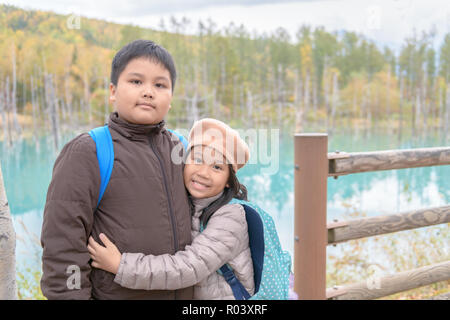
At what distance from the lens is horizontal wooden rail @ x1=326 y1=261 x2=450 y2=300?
240 cm

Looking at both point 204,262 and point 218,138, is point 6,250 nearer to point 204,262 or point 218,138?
point 204,262

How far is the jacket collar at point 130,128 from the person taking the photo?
1.38 m

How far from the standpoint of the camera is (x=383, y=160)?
237 centimetres

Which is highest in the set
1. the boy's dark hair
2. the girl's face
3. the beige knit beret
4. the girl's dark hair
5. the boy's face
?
the boy's dark hair

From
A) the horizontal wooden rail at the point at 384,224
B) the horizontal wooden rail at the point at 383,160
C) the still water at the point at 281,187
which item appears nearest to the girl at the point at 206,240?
the horizontal wooden rail at the point at 383,160

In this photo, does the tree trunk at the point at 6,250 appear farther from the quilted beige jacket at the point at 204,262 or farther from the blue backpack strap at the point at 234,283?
the blue backpack strap at the point at 234,283

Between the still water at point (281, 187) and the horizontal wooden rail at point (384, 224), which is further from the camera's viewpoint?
the still water at point (281, 187)

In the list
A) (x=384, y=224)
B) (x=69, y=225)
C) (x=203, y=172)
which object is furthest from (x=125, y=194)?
(x=384, y=224)

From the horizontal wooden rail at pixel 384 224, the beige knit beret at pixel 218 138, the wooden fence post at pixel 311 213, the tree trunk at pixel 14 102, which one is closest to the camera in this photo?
the beige knit beret at pixel 218 138

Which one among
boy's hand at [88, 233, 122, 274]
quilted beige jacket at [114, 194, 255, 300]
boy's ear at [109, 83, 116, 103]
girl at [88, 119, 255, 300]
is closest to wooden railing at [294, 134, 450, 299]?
girl at [88, 119, 255, 300]

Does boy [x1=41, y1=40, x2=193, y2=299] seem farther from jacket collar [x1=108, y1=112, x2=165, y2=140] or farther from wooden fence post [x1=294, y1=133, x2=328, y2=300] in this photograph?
wooden fence post [x1=294, y1=133, x2=328, y2=300]

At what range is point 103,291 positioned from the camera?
1.33 m

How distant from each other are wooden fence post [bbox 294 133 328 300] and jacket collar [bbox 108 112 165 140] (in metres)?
1.05

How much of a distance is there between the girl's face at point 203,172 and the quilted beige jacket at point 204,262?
0.16 ft
